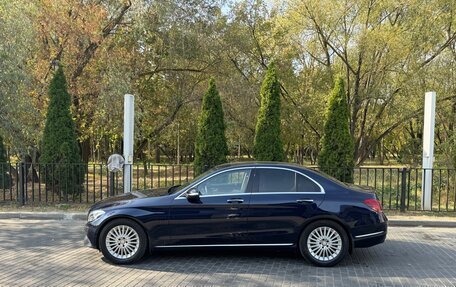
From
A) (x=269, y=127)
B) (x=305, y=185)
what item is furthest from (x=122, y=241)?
(x=269, y=127)

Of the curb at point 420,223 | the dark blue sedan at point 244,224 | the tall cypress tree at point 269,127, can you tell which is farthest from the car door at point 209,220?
the tall cypress tree at point 269,127

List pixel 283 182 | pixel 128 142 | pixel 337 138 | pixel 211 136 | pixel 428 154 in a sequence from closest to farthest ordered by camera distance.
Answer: pixel 283 182 → pixel 428 154 → pixel 128 142 → pixel 337 138 → pixel 211 136

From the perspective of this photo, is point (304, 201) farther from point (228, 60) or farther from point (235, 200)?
point (228, 60)

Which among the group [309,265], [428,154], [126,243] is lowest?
[309,265]

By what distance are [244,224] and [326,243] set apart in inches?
49.9

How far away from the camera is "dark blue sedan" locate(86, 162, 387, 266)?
6105 mm

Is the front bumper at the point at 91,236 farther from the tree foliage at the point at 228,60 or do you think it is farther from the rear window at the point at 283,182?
the tree foliage at the point at 228,60

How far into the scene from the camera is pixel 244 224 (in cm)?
611

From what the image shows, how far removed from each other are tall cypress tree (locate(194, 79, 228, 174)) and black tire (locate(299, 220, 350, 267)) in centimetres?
665

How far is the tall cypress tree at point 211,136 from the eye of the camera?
12.7 metres

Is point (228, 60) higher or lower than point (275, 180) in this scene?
higher

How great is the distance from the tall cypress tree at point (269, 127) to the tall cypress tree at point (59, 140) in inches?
215

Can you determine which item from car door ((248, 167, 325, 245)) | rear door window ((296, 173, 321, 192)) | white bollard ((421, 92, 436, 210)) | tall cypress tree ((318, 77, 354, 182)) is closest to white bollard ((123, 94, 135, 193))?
tall cypress tree ((318, 77, 354, 182))

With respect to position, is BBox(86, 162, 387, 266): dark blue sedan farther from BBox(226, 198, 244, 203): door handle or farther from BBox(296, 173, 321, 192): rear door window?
BBox(296, 173, 321, 192): rear door window
